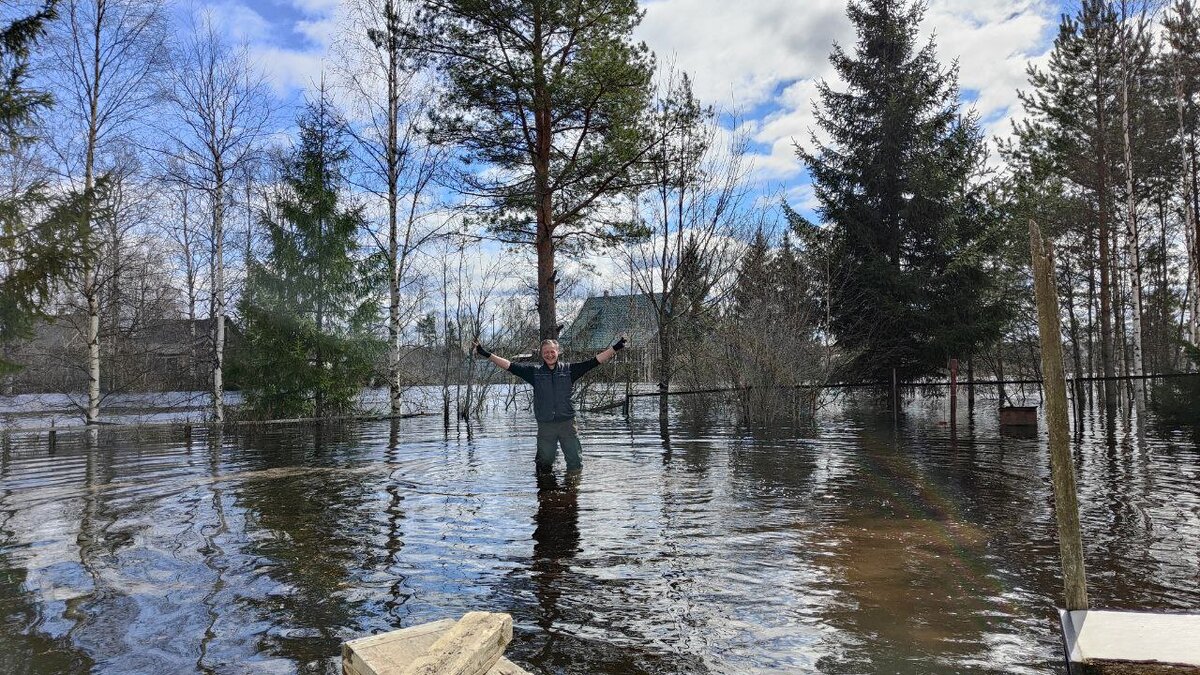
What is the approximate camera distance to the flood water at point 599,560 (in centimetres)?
414

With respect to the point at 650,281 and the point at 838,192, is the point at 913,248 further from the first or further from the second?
the point at 650,281

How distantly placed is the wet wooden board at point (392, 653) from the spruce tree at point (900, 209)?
72.7ft

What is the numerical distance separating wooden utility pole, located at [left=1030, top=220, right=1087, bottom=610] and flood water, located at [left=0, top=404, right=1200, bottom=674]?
0.51 metres

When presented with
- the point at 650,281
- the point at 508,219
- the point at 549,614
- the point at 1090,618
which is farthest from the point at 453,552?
the point at 650,281

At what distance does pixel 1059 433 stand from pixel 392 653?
3.49 m

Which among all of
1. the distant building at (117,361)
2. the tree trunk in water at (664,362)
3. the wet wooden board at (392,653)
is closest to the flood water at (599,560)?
the wet wooden board at (392,653)

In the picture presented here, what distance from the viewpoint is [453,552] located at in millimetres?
6254

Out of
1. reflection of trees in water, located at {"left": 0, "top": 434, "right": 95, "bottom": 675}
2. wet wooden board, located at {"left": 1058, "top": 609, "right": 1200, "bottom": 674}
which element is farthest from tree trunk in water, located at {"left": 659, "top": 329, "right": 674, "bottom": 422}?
wet wooden board, located at {"left": 1058, "top": 609, "right": 1200, "bottom": 674}

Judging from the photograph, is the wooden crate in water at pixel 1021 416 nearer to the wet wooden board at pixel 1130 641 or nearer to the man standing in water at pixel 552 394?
the man standing in water at pixel 552 394

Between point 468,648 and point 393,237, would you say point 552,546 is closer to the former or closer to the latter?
point 468,648

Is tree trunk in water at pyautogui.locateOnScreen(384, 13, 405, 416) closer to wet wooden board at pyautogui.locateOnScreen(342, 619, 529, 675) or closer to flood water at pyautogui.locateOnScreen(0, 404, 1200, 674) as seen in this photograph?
flood water at pyautogui.locateOnScreen(0, 404, 1200, 674)

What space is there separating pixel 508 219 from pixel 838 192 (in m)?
14.3

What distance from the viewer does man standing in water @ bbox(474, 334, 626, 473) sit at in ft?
29.8

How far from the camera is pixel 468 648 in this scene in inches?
105
